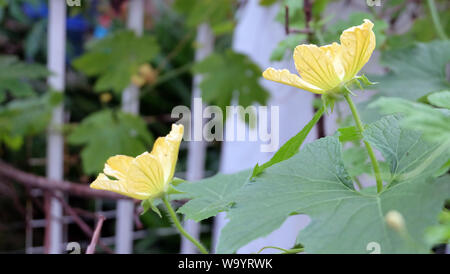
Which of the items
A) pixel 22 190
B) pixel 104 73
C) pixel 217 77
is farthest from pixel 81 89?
pixel 217 77

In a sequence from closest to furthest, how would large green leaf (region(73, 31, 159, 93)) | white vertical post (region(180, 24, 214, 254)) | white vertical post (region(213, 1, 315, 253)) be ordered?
white vertical post (region(213, 1, 315, 253)), large green leaf (region(73, 31, 159, 93)), white vertical post (region(180, 24, 214, 254))

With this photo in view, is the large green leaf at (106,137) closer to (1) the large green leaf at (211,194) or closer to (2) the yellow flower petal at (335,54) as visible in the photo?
(1) the large green leaf at (211,194)

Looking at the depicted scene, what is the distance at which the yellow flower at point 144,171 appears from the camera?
0.82 feet

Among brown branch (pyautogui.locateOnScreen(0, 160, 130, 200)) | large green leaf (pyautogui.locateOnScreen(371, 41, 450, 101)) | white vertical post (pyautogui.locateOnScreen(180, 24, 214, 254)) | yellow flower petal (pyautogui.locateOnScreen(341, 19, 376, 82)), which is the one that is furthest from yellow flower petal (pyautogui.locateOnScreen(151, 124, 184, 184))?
white vertical post (pyautogui.locateOnScreen(180, 24, 214, 254))

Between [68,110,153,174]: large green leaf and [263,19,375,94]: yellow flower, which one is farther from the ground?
[68,110,153,174]: large green leaf

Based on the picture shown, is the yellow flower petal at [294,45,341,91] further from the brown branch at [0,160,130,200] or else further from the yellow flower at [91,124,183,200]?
the brown branch at [0,160,130,200]

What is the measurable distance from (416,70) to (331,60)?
0.34m

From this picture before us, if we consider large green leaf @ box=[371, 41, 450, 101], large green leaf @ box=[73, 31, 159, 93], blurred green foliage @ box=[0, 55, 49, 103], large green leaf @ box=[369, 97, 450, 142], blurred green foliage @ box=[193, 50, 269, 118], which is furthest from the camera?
large green leaf @ box=[73, 31, 159, 93]

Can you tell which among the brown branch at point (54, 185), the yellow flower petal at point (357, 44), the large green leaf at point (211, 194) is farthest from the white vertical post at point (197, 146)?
the yellow flower petal at point (357, 44)

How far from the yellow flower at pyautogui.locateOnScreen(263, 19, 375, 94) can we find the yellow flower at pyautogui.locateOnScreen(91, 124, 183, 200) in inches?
2.8

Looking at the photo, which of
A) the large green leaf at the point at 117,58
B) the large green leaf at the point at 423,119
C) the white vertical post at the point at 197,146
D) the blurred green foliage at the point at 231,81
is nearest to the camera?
the large green leaf at the point at 423,119

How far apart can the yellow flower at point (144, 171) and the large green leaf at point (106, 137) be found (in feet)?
2.60

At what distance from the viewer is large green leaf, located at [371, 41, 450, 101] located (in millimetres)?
500
